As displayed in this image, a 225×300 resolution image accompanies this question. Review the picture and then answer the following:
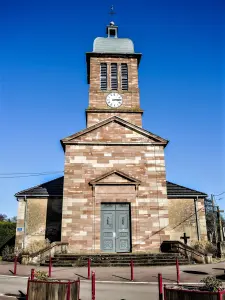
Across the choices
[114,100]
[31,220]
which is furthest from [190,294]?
[114,100]

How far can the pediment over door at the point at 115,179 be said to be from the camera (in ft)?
62.3

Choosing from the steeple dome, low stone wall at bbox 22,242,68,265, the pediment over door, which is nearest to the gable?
the pediment over door

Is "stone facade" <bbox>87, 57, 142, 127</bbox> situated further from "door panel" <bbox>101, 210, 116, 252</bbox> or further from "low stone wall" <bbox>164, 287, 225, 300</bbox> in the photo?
"low stone wall" <bbox>164, 287, 225, 300</bbox>

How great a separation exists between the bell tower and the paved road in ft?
47.9

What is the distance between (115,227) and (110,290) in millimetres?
8655

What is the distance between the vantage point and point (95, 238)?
1788cm

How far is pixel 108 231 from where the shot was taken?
59.9 feet

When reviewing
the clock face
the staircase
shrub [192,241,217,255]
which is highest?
the clock face

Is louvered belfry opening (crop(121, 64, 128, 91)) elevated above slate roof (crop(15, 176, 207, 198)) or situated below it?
above

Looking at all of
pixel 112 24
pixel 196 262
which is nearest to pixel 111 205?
pixel 196 262

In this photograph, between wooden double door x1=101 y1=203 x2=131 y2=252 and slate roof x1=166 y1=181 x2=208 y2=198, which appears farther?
slate roof x1=166 y1=181 x2=208 y2=198

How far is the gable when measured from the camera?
66.9ft

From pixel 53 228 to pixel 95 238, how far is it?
617 cm

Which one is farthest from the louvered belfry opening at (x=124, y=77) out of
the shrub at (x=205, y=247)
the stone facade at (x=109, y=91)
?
the shrub at (x=205, y=247)
